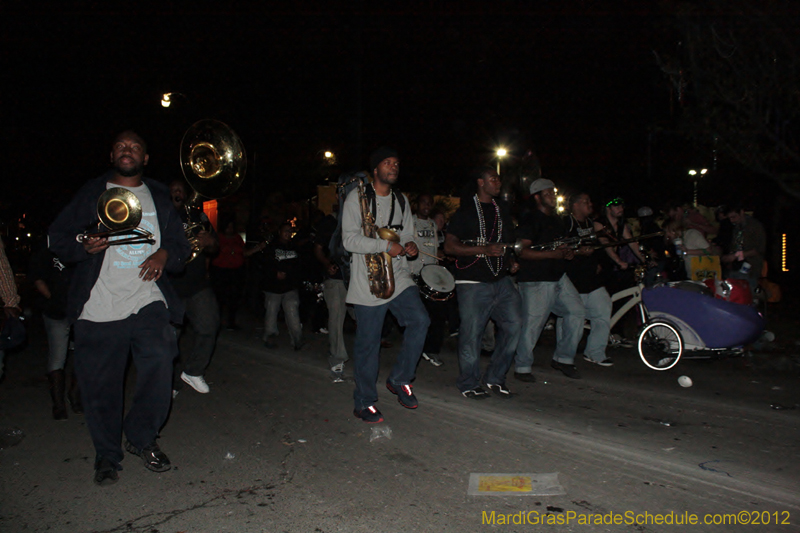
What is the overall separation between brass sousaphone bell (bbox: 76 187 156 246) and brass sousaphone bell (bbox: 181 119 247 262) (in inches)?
103

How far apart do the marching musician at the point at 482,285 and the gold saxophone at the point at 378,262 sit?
103 centimetres

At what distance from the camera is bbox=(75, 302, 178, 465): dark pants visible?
4363mm

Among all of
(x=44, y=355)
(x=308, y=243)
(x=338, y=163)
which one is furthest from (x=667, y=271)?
(x=338, y=163)

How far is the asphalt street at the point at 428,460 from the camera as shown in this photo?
3766mm

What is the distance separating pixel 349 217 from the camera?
554 centimetres

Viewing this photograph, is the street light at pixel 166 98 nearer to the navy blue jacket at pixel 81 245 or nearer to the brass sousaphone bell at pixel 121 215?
the navy blue jacket at pixel 81 245

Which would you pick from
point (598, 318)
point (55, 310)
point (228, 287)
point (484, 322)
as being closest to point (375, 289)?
point (484, 322)

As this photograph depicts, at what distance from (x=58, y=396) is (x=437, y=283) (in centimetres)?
357

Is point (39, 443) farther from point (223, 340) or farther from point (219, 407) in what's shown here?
point (223, 340)

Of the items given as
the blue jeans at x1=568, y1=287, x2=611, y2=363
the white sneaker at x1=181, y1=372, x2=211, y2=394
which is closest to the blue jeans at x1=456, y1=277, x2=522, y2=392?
the blue jeans at x1=568, y1=287, x2=611, y2=363

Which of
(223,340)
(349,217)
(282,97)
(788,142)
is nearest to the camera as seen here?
(349,217)

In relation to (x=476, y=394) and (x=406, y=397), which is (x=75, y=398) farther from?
(x=476, y=394)

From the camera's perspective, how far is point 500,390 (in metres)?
6.43

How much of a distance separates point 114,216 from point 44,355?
6.20m
